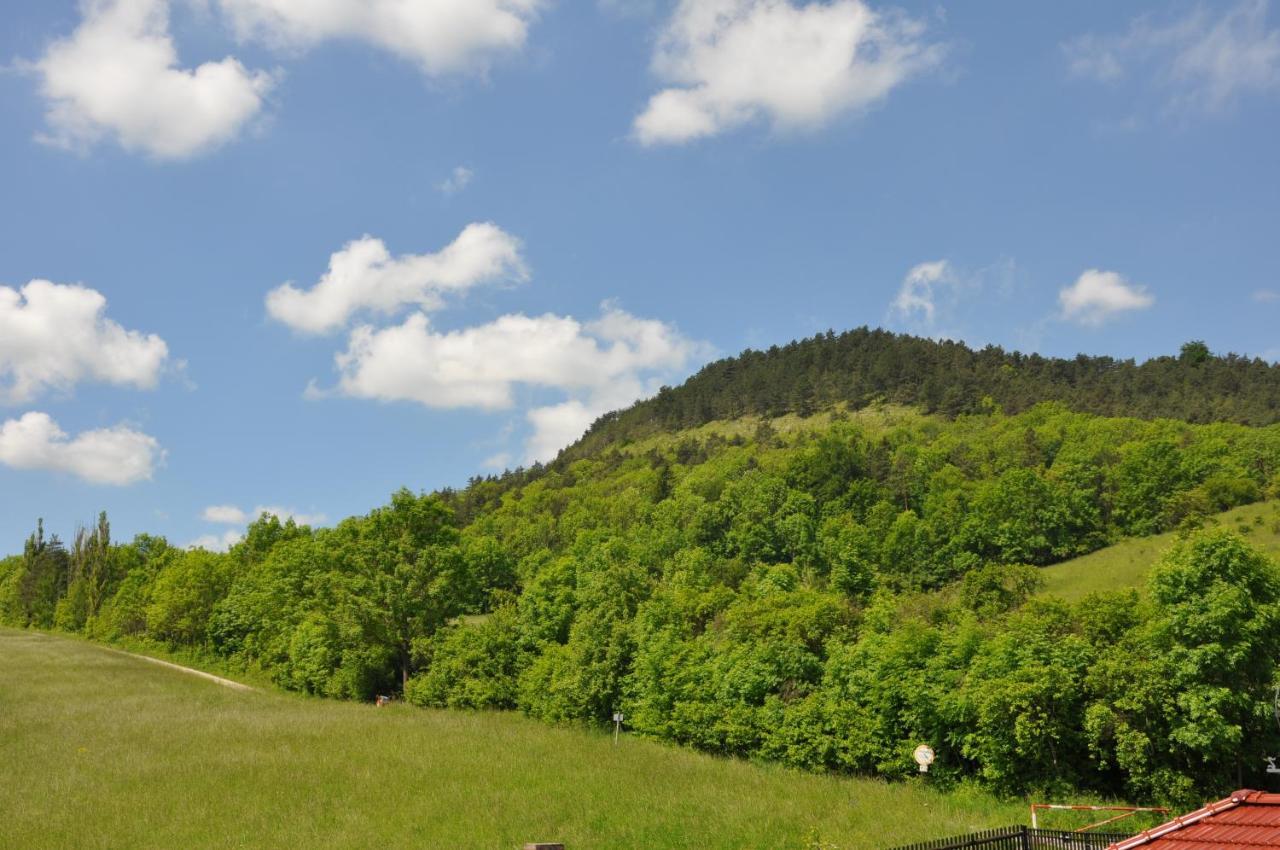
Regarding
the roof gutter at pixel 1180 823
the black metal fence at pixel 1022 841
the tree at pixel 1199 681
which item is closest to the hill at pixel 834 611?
the tree at pixel 1199 681

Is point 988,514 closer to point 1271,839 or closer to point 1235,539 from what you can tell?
point 1235,539

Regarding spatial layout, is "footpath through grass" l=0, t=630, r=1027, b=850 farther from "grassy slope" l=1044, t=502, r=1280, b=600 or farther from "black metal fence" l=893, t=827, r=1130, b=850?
"grassy slope" l=1044, t=502, r=1280, b=600

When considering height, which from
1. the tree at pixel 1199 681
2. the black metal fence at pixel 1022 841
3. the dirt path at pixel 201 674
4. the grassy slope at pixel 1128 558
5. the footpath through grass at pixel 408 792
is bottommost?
the dirt path at pixel 201 674

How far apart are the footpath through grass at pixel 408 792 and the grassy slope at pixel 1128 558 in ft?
185

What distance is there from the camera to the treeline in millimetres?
25891

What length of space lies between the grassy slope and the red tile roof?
71827mm

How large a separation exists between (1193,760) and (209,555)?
88816 millimetres

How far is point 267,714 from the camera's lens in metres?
42.6

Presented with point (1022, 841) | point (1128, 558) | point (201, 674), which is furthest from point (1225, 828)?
point (1128, 558)

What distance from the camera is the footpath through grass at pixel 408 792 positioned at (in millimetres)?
21984

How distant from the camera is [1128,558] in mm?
86750

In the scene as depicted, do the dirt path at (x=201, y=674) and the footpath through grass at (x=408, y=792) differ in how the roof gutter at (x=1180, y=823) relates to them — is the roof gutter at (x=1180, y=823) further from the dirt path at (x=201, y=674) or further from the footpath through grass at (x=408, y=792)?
the dirt path at (x=201, y=674)

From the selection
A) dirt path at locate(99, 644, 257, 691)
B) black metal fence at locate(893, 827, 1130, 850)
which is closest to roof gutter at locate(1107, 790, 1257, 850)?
black metal fence at locate(893, 827, 1130, 850)

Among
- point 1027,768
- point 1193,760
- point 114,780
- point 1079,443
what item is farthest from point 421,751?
point 1079,443
